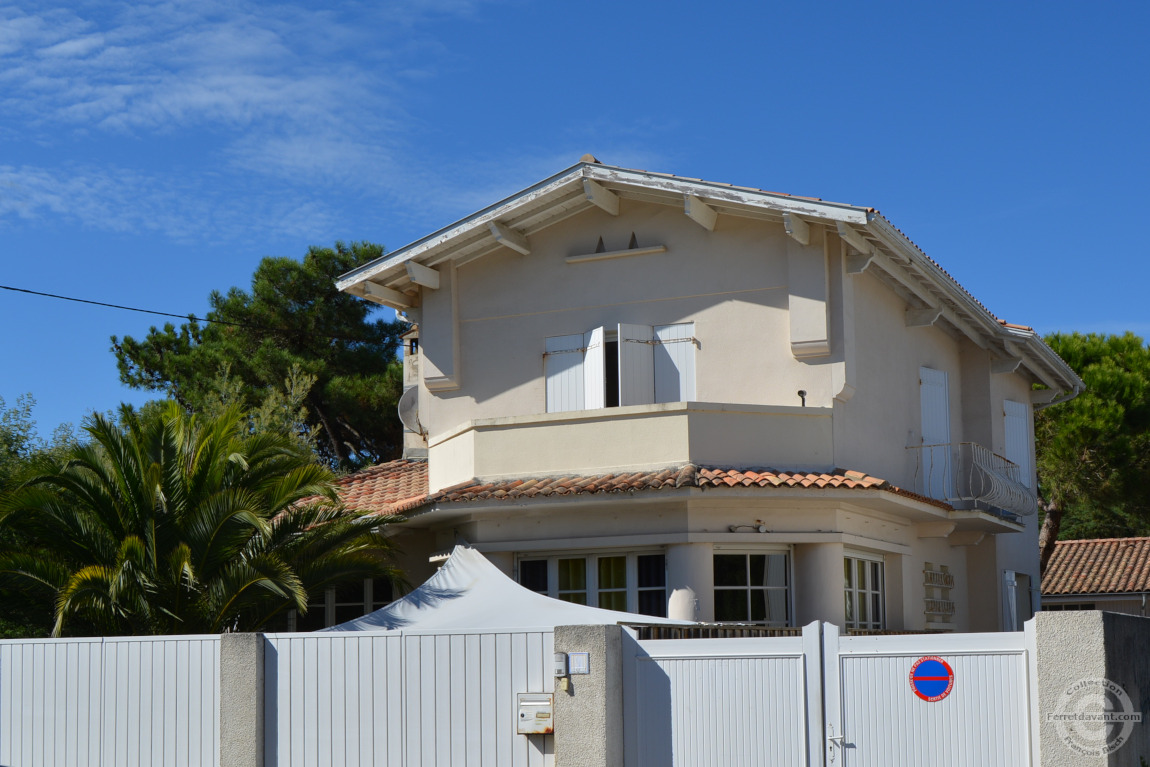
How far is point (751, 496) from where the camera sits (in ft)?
46.7

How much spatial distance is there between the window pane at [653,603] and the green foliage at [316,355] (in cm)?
1699

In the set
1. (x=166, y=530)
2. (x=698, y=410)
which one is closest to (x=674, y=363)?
(x=698, y=410)

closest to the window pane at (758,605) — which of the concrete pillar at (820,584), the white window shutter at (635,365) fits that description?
the concrete pillar at (820,584)

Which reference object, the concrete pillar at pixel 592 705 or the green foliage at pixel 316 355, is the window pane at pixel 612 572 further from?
the green foliage at pixel 316 355

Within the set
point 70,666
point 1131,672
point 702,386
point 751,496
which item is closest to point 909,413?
point 702,386

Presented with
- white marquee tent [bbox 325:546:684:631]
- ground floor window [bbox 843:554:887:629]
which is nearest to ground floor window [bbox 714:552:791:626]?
ground floor window [bbox 843:554:887:629]

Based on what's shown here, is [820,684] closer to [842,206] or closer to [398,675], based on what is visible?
[398,675]

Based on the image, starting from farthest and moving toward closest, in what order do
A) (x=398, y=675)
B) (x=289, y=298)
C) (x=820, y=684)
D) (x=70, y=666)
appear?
(x=289, y=298)
(x=70, y=666)
(x=398, y=675)
(x=820, y=684)

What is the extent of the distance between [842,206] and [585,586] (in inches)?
217

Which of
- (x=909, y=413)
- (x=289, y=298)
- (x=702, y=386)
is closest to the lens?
(x=702, y=386)

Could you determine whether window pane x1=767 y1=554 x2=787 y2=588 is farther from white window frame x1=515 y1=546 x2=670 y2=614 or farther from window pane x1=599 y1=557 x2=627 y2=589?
window pane x1=599 y1=557 x2=627 y2=589

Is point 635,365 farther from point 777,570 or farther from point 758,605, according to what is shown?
point 758,605

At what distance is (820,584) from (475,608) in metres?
4.53

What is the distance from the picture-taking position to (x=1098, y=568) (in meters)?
33.5
